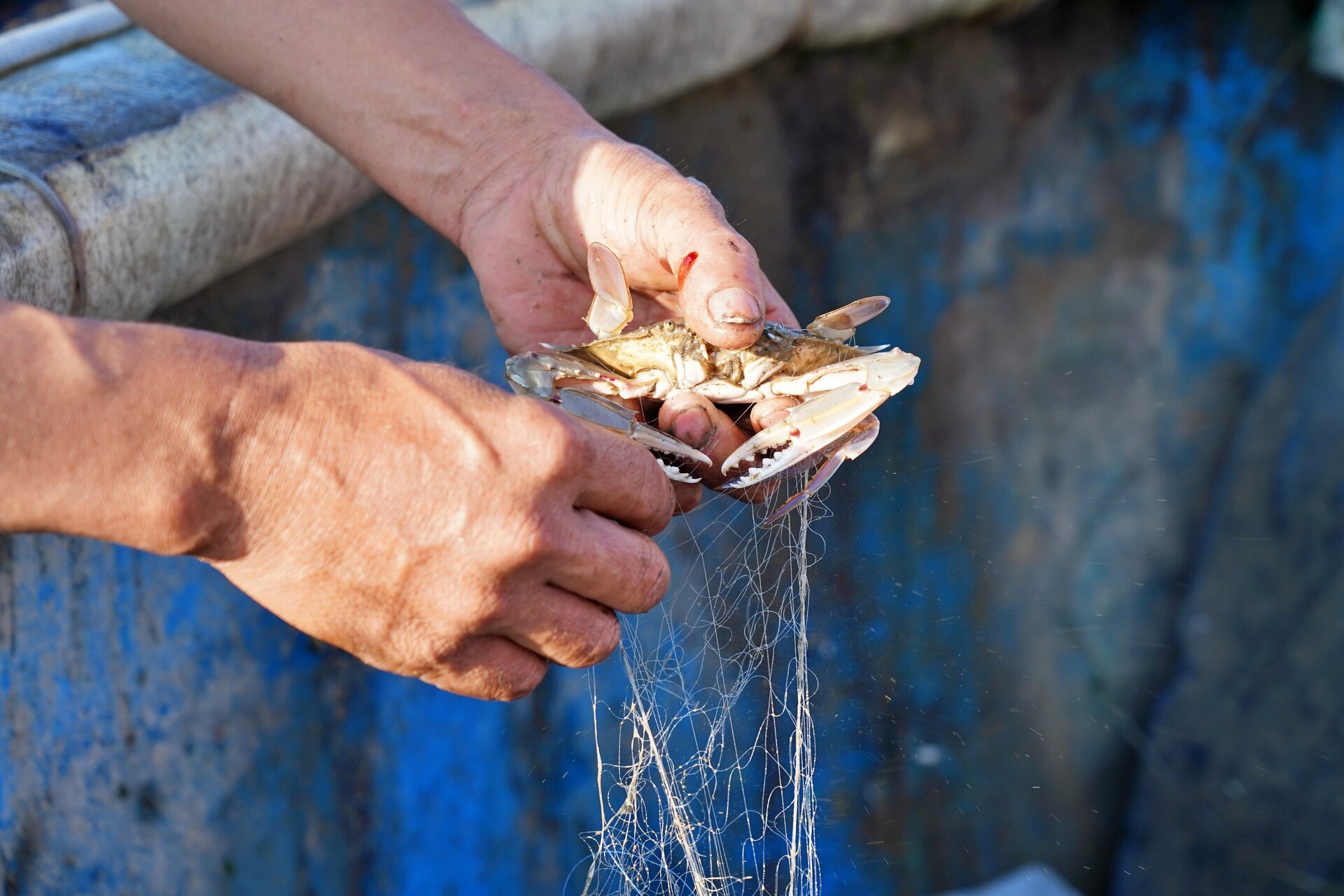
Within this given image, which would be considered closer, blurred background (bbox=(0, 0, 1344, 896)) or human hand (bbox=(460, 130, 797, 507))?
human hand (bbox=(460, 130, 797, 507))

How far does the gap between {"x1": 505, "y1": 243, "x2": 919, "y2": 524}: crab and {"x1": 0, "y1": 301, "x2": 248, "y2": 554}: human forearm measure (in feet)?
Result: 2.14

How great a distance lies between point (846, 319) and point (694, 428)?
0.47 meters

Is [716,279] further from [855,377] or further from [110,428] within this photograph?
[110,428]

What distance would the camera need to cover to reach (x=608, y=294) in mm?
2018

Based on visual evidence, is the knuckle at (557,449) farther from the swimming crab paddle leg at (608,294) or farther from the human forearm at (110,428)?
the swimming crab paddle leg at (608,294)

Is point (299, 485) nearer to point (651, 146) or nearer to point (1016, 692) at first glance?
point (651, 146)

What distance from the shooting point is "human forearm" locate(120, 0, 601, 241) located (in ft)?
6.91

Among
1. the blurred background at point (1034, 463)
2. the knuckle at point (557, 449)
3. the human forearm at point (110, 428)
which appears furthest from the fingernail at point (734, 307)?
the blurred background at point (1034, 463)

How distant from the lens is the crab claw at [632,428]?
1.81 meters

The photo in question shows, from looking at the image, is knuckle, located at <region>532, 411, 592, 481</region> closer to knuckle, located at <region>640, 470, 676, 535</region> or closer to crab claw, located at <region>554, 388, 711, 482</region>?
knuckle, located at <region>640, 470, 676, 535</region>

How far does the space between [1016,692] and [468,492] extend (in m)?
3.03

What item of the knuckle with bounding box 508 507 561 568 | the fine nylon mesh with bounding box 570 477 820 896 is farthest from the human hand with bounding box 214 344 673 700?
the fine nylon mesh with bounding box 570 477 820 896

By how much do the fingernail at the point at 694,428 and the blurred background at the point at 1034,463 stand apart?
3.83ft

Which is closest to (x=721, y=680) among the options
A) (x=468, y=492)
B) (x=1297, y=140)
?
(x=468, y=492)
